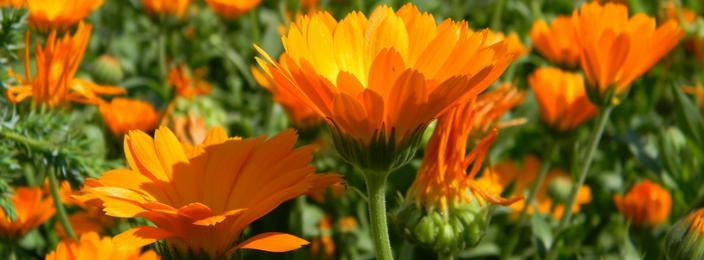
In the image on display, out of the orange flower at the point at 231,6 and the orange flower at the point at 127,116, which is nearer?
the orange flower at the point at 127,116

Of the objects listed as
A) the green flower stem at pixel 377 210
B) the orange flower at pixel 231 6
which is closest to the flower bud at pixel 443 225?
the green flower stem at pixel 377 210

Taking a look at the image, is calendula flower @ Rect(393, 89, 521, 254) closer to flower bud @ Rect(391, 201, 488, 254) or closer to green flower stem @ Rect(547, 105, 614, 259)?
flower bud @ Rect(391, 201, 488, 254)

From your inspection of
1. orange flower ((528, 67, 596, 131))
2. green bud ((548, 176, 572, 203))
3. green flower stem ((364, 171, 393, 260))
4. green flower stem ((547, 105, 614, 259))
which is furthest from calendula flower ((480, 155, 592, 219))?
green flower stem ((364, 171, 393, 260))

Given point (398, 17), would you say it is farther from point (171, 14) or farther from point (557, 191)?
point (171, 14)

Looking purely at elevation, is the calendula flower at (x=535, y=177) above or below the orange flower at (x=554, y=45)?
below

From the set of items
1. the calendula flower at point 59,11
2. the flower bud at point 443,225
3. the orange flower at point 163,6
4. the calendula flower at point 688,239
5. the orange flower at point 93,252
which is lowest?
the calendula flower at point 688,239

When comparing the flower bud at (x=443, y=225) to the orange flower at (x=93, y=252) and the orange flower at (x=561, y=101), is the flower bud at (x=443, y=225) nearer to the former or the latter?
the orange flower at (x=93, y=252)

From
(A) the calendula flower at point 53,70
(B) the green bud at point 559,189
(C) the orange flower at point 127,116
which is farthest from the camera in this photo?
(B) the green bud at point 559,189

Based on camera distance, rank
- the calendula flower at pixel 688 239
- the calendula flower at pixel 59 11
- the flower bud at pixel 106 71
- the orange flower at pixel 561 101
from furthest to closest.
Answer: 1. the flower bud at pixel 106 71
2. the orange flower at pixel 561 101
3. the calendula flower at pixel 59 11
4. the calendula flower at pixel 688 239
